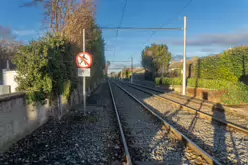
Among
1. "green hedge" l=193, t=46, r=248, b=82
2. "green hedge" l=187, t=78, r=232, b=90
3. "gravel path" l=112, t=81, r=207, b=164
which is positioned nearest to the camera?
"gravel path" l=112, t=81, r=207, b=164

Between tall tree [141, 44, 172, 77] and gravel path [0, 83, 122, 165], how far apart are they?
1867 inches

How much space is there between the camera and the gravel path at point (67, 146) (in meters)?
4.68

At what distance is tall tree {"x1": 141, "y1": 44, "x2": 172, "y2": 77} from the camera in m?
55.3

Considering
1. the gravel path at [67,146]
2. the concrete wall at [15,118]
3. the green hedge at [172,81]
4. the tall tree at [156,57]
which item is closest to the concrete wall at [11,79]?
the concrete wall at [15,118]

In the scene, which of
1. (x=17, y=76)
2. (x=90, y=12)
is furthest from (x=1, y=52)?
(x=17, y=76)

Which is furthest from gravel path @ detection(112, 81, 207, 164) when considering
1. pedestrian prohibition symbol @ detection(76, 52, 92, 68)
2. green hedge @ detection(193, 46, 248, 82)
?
green hedge @ detection(193, 46, 248, 82)

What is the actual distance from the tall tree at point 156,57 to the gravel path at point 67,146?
4741 cm

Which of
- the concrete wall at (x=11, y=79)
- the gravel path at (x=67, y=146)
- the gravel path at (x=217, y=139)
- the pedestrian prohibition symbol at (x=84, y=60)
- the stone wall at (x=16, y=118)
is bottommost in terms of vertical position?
the gravel path at (x=217, y=139)

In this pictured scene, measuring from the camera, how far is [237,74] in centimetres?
1554

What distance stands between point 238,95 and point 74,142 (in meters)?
12.1

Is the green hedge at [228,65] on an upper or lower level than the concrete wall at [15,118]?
upper

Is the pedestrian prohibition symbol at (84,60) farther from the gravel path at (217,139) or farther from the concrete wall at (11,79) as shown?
the gravel path at (217,139)

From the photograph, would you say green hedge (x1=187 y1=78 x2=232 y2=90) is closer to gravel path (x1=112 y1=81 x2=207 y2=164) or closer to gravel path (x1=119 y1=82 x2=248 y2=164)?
gravel path (x1=119 y1=82 x2=248 y2=164)

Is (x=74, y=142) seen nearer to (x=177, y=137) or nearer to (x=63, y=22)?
(x=177, y=137)
